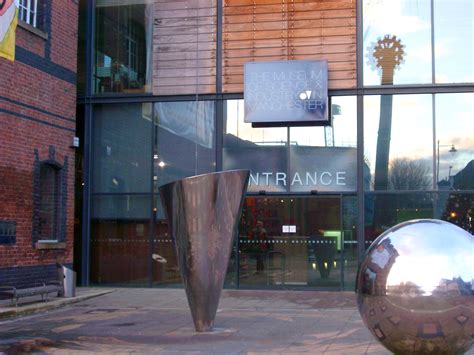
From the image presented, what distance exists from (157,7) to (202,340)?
10977mm

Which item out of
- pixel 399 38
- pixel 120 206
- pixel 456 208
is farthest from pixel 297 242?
pixel 399 38

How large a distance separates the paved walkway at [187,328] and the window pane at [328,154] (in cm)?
295

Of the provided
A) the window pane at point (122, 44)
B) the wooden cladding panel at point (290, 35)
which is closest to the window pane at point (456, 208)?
the wooden cladding panel at point (290, 35)

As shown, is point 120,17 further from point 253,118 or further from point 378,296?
point 378,296

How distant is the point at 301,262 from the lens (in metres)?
16.8

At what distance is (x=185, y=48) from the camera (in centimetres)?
1762

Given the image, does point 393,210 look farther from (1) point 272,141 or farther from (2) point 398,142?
(1) point 272,141

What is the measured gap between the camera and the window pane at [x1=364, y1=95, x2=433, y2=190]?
649 inches

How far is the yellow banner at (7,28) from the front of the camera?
10.5m

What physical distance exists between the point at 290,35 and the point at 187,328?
906 centimetres

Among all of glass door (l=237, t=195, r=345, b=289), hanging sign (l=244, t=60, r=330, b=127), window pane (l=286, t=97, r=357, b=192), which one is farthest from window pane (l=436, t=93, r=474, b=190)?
hanging sign (l=244, t=60, r=330, b=127)

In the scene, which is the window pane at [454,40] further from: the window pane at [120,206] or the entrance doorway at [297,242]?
the window pane at [120,206]

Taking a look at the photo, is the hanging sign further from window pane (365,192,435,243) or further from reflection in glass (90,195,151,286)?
reflection in glass (90,195,151,286)

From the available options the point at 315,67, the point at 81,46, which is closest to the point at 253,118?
the point at 315,67
